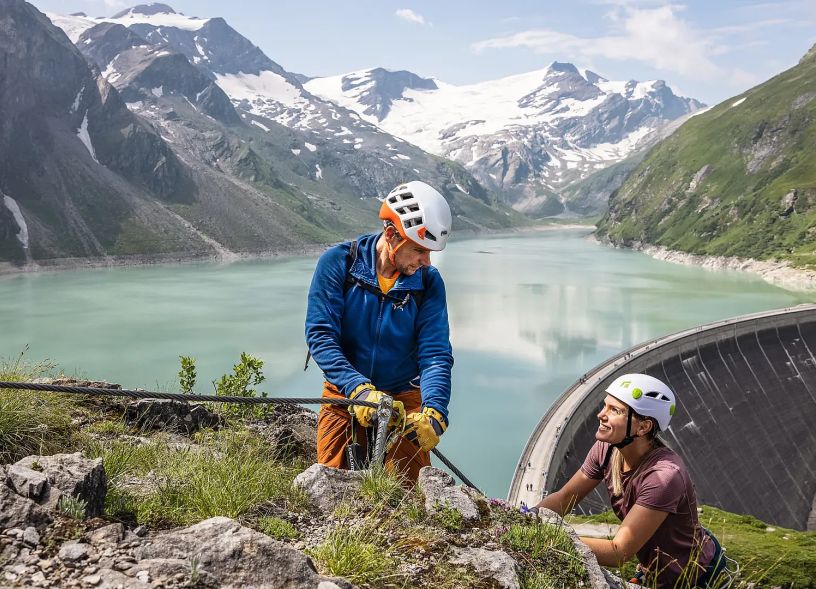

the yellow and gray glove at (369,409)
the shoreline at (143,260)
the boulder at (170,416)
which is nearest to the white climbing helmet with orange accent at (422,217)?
the yellow and gray glove at (369,409)

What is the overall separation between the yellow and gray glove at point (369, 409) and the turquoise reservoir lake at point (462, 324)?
3183 centimetres

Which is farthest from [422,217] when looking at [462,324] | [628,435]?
[462,324]

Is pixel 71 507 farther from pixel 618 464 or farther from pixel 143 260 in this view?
pixel 143 260

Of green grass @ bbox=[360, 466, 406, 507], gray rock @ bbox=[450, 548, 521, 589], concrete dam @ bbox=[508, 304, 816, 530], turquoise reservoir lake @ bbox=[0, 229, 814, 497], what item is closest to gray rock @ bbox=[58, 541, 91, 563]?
green grass @ bbox=[360, 466, 406, 507]

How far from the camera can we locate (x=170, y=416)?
322 inches

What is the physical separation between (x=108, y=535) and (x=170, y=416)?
212 inches

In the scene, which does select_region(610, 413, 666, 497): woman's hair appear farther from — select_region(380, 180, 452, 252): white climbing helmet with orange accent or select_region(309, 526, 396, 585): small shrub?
select_region(309, 526, 396, 585): small shrub

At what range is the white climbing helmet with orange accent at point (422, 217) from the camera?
489 cm

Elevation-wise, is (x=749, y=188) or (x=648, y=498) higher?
(x=749, y=188)

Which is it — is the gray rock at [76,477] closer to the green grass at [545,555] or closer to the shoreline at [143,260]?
the green grass at [545,555]

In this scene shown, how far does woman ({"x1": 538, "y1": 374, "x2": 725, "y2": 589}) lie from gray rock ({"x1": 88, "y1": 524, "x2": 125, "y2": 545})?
2883mm

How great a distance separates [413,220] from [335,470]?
6.40 feet

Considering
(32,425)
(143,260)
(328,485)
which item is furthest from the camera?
(143,260)

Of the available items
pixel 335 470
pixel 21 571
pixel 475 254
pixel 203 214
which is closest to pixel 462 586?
pixel 335 470
